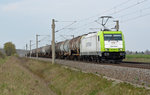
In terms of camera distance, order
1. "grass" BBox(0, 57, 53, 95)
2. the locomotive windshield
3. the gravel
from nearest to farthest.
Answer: the gravel, "grass" BBox(0, 57, 53, 95), the locomotive windshield

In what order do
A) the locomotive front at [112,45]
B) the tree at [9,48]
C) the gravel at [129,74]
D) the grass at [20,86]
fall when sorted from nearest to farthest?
1. the gravel at [129,74]
2. the grass at [20,86]
3. the locomotive front at [112,45]
4. the tree at [9,48]

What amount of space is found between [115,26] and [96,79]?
25051 millimetres

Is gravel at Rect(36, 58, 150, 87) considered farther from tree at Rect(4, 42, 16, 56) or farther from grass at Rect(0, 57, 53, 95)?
tree at Rect(4, 42, 16, 56)

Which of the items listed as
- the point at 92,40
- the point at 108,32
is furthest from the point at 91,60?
the point at 108,32

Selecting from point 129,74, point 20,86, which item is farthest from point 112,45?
point 20,86

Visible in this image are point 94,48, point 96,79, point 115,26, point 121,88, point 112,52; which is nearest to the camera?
point 121,88

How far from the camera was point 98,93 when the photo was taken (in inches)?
512

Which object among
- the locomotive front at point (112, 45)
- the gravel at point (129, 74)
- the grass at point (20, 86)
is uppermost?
the locomotive front at point (112, 45)

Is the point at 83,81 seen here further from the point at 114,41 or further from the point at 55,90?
the point at 114,41

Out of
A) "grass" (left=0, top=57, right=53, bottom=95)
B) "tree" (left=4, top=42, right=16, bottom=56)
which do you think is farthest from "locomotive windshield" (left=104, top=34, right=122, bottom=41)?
"tree" (left=4, top=42, right=16, bottom=56)

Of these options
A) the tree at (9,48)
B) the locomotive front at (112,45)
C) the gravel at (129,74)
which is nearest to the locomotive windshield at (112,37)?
the locomotive front at (112,45)

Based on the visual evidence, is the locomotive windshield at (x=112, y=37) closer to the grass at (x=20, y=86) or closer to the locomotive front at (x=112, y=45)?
the locomotive front at (x=112, y=45)

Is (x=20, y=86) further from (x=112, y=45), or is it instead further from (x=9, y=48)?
(x=9, y=48)

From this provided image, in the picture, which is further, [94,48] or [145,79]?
[94,48]
